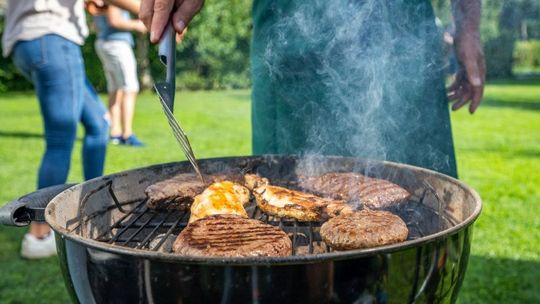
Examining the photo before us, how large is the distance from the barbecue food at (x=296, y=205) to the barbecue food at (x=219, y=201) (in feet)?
0.28

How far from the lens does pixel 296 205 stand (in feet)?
6.85

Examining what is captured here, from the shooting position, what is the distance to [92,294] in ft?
5.08

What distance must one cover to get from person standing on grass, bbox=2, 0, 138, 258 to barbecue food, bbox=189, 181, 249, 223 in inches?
77.9

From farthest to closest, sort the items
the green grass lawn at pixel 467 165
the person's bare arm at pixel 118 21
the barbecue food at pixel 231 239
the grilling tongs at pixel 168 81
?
the person's bare arm at pixel 118 21 < the green grass lawn at pixel 467 165 < the grilling tongs at pixel 168 81 < the barbecue food at pixel 231 239

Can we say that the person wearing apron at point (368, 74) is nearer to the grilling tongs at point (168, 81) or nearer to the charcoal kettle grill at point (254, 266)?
the charcoal kettle grill at point (254, 266)

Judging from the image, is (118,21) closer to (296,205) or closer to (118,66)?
(118,66)

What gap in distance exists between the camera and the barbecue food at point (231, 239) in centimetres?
159

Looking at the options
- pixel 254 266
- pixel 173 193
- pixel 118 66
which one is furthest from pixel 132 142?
pixel 254 266

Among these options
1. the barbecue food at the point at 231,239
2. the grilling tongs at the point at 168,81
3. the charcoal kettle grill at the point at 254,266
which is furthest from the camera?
the grilling tongs at the point at 168,81

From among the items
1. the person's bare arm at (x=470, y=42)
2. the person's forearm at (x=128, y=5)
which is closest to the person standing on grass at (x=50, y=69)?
the person's forearm at (x=128, y=5)

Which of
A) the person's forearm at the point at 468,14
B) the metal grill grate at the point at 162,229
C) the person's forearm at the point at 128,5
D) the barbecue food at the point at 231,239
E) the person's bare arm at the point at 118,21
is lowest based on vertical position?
the metal grill grate at the point at 162,229

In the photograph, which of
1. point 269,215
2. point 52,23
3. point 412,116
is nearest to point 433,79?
point 412,116

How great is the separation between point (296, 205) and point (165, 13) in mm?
841

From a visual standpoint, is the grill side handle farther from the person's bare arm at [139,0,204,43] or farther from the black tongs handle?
the person's bare arm at [139,0,204,43]
